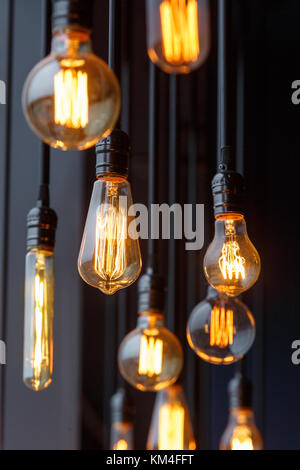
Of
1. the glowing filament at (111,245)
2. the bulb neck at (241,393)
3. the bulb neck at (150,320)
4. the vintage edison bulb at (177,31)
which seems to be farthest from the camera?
the bulb neck at (241,393)

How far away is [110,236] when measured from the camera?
107 centimetres

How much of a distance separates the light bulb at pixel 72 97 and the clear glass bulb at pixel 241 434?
98 cm

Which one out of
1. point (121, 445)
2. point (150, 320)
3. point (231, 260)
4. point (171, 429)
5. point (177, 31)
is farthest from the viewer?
point (121, 445)

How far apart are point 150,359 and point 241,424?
0.45 metres

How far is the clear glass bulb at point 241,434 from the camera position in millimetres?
1654

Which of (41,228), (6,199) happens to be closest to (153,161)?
(41,228)

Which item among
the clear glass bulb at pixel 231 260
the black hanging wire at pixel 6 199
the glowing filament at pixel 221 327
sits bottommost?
the glowing filament at pixel 221 327

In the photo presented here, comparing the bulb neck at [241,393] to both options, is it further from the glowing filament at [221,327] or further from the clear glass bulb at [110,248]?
the clear glass bulb at [110,248]

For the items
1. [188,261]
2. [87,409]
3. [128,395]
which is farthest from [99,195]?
[188,261]

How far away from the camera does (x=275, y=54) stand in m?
2.47

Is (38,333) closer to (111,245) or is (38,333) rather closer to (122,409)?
(111,245)

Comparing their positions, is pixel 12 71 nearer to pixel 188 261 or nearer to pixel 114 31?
pixel 188 261

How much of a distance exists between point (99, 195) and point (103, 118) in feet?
0.93

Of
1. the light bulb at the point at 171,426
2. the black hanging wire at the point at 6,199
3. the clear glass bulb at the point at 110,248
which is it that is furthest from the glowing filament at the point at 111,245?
the black hanging wire at the point at 6,199
